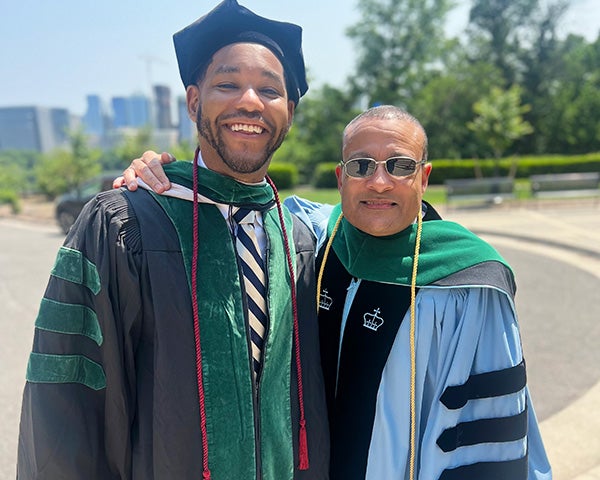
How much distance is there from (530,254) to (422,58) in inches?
1196

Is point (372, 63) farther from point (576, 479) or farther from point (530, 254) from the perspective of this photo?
point (576, 479)

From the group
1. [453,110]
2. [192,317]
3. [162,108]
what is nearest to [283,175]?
[453,110]

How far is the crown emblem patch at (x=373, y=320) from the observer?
169 cm

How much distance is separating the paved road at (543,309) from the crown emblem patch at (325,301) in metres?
1.91

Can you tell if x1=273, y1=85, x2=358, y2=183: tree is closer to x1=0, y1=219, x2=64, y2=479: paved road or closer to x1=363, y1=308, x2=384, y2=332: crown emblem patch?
x1=0, y1=219, x2=64, y2=479: paved road

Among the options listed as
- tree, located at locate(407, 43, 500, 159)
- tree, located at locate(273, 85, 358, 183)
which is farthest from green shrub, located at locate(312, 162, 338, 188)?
tree, located at locate(407, 43, 500, 159)

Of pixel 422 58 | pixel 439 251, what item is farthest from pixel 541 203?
pixel 422 58

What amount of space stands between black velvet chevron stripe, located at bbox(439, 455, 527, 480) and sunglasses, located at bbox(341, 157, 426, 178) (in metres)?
1.00

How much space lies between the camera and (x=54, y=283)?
1.29 metres

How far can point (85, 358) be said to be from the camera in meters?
1.30

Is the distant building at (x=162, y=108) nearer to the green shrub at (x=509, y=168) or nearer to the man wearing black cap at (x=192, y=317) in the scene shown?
the green shrub at (x=509, y=168)

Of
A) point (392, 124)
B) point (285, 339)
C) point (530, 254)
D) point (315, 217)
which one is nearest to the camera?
point (285, 339)

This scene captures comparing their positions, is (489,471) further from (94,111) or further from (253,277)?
(94,111)

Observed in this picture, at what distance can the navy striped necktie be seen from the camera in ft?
4.76
